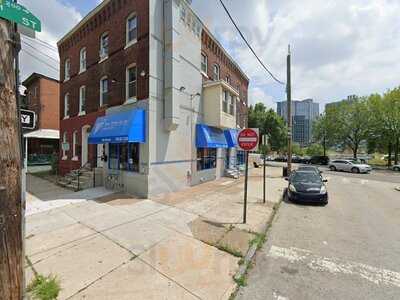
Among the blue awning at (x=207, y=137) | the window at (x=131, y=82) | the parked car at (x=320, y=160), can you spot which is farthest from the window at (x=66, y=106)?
the parked car at (x=320, y=160)

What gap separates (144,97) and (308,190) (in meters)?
8.51

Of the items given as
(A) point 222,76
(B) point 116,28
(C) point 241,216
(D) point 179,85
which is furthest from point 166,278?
(A) point 222,76

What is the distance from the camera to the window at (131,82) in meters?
11.1

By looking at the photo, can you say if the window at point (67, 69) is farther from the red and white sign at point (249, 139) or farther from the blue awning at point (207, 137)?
the red and white sign at point (249, 139)

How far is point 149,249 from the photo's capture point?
4.92 meters

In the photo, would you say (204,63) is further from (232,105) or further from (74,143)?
(74,143)

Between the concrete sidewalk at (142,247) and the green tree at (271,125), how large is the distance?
28.9 m

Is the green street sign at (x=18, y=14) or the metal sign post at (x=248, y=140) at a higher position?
the green street sign at (x=18, y=14)

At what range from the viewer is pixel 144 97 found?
1019 centimetres

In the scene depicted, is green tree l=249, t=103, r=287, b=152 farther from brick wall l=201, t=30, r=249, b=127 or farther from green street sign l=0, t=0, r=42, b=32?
green street sign l=0, t=0, r=42, b=32

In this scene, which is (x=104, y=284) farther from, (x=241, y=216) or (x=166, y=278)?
(x=241, y=216)

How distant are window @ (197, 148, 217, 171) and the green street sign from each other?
1168cm

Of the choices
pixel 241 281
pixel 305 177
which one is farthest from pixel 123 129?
pixel 305 177

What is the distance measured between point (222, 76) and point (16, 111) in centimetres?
1678
